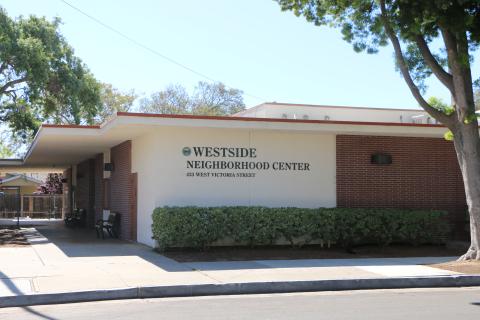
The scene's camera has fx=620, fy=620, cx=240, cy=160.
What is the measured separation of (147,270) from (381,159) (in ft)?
28.7

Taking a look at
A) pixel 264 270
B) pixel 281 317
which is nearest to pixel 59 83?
pixel 264 270

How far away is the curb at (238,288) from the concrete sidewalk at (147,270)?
0.44ft

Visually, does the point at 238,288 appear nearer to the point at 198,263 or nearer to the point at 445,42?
the point at 198,263

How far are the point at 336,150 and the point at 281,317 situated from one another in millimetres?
10490

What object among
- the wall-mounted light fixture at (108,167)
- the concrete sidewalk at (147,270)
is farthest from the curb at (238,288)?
the wall-mounted light fixture at (108,167)

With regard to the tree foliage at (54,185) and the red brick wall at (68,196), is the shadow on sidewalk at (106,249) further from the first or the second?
the tree foliage at (54,185)

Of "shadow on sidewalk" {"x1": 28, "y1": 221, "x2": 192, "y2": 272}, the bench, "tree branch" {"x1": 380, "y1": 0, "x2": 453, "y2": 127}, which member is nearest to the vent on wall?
"tree branch" {"x1": 380, "y1": 0, "x2": 453, "y2": 127}

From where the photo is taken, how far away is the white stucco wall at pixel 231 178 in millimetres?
16828

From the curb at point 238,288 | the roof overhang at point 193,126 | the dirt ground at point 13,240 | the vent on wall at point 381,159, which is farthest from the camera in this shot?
the dirt ground at point 13,240

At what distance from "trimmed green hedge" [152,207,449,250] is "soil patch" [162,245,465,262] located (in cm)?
23

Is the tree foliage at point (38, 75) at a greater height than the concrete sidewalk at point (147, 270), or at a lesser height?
greater

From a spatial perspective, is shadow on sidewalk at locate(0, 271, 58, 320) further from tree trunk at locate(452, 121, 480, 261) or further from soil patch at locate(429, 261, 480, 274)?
tree trunk at locate(452, 121, 480, 261)

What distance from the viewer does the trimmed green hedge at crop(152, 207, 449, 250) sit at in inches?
615

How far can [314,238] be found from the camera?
55.6 ft
